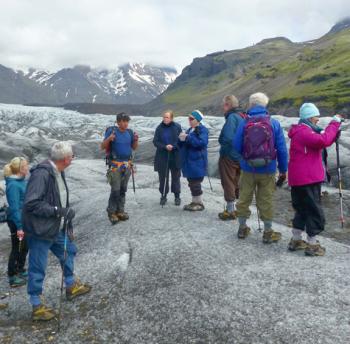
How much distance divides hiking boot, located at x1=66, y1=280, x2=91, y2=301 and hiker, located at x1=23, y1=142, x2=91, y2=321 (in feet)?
1.89

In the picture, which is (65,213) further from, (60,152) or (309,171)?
(309,171)

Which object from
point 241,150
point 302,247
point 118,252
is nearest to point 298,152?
point 241,150

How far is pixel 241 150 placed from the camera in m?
9.91

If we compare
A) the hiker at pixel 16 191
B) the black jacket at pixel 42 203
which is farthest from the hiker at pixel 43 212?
the hiker at pixel 16 191

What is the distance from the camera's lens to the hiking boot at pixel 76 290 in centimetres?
879

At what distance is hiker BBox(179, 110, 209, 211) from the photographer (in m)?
12.8

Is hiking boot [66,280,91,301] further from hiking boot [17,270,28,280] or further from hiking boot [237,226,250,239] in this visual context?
hiking boot [237,226,250,239]

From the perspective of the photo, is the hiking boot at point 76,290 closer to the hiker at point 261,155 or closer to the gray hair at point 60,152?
the gray hair at point 60,152

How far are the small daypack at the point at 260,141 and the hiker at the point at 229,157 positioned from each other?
186 centimetres

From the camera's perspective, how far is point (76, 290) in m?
8.87

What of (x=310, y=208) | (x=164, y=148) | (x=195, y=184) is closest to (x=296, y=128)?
(x=310, y=208)

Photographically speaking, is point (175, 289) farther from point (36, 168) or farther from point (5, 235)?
point (5, 235)

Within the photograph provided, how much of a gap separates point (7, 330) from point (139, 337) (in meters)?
2.67

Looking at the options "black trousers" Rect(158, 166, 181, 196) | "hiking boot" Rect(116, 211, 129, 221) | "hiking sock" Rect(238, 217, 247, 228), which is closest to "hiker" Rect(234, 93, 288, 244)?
"hiking sock" Rect(238, 217, 247, 228)
